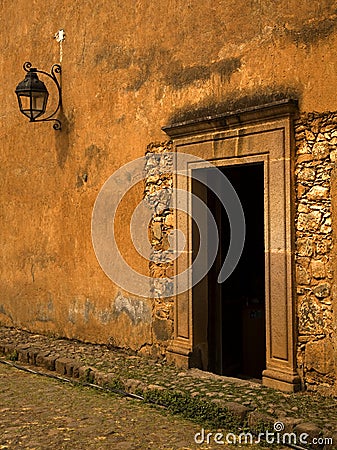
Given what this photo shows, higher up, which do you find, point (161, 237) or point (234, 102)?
point (234, 102)

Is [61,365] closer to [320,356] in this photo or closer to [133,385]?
[133,385]

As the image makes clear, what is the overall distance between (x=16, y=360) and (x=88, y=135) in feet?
8.47

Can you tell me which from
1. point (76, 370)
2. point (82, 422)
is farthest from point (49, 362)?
point (82, 422)

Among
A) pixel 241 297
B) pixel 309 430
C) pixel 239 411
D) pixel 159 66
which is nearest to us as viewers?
pixel 309 430

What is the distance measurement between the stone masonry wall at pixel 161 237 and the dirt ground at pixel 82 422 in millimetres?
1076

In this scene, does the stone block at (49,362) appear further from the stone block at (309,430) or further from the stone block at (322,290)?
the stone block at (309,430)

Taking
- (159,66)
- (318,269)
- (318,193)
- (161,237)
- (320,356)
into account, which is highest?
(159,66)

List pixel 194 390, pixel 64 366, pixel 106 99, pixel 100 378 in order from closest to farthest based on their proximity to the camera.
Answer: pixel 194 390
pixel 100 378
pixel 64 366
pixel 106 99

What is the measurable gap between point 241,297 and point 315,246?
1.96 meters

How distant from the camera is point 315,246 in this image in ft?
16.8

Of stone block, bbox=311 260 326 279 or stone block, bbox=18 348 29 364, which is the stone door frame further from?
stone block, bbox=18 348 29 364

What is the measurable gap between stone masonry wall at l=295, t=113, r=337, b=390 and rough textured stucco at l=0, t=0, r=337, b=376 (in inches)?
1.2

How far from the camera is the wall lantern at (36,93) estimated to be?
774 centimetres

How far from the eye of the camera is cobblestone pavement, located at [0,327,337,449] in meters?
4.50
